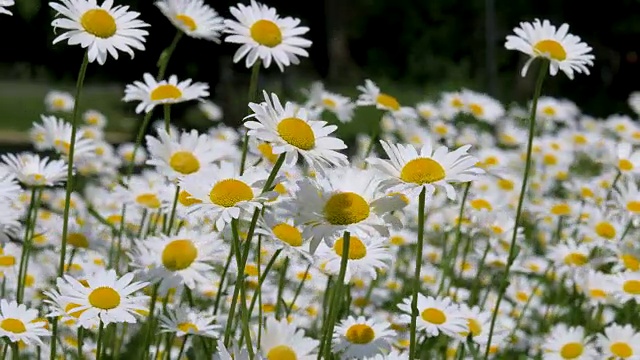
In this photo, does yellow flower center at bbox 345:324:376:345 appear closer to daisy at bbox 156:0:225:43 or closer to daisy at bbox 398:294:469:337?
daisy at bbox 398:294:469:337

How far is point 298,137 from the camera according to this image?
3.80 feet

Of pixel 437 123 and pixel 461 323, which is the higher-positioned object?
pixel 437 123

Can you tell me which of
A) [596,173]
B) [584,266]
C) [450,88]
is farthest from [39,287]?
[450,88]

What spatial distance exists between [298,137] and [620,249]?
1.35 metres

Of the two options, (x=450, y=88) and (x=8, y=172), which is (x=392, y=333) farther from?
(x=450, y=88)

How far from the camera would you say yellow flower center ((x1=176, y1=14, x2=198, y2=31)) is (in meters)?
1.79

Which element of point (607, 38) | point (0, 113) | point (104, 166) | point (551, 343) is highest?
point (607, 38)

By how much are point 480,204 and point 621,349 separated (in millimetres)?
592

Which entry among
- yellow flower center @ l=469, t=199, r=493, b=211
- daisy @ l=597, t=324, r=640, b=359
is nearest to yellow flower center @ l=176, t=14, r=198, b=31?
yellow flower center @ l=469, t=199, r=493, b=211

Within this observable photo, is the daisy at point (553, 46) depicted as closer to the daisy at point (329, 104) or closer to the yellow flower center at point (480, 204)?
the daisy at point (329, 104)

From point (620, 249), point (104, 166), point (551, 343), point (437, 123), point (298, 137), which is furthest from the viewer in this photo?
point (104, 166)

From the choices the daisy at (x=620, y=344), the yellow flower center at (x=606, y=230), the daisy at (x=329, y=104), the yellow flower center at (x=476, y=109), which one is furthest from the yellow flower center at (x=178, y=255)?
the yellow flower center at (x=476, y=109)

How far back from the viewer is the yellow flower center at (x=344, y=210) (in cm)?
112

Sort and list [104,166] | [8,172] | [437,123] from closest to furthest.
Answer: [8,172] → [437,123] → [104,166]
